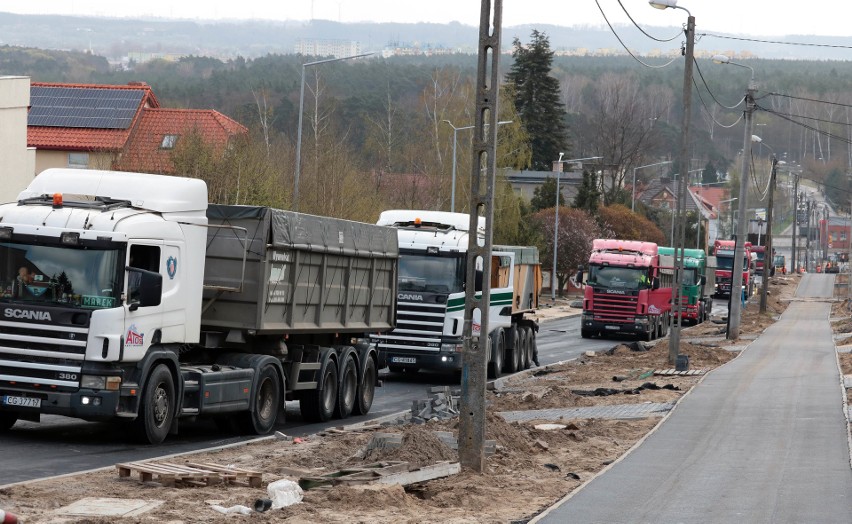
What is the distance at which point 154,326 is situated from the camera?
628 inches

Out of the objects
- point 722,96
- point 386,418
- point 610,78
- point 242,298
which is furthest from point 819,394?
point 610,78

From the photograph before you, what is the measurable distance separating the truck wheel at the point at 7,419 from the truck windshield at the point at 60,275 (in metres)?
1.90

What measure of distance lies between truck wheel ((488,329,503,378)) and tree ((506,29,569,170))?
7898 cm

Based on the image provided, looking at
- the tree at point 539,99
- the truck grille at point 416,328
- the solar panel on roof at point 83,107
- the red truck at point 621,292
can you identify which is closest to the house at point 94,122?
the solar panel on roof at point 83,107

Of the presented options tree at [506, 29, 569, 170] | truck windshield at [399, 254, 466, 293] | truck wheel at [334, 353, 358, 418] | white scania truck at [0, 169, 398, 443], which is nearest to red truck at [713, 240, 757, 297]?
tree at [506, 29, 569, 170]

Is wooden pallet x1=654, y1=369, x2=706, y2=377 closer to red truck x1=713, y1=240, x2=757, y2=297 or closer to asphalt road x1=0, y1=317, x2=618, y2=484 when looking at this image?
asphalt road x1=0, y1=317, x2=618, y2=484

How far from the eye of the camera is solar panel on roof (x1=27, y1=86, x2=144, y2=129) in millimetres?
63500

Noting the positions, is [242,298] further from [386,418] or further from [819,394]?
[819,394]

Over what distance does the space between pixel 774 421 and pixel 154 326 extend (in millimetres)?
10615

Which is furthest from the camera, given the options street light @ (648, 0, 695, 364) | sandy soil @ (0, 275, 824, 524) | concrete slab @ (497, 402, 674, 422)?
street light @ (648, 0, 695, 364)

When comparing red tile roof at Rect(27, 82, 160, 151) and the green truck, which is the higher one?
red tile roof at Rect(27, 82, 160, 151)

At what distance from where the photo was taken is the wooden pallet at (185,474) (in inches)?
496

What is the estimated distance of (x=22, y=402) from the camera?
15367 millimetres

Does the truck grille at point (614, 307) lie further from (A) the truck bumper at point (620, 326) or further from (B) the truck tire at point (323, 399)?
(B) the truck tire at point (323, 399)
